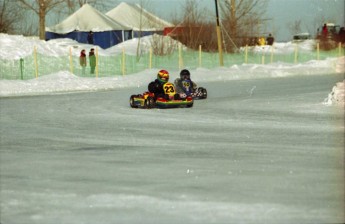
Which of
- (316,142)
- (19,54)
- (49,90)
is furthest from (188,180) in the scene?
(19,54)

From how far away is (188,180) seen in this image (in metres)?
8.66

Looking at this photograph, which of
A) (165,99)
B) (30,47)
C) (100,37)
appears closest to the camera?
(165,99)

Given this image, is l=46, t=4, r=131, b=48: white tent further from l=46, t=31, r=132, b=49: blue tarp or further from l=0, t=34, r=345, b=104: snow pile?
l=0, t=34, r=345, b=104: snow pile

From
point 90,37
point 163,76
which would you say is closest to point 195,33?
point 90,37

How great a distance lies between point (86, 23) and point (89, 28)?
27.8 inches

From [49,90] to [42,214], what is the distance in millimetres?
22304

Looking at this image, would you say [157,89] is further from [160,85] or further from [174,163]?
[174,163]

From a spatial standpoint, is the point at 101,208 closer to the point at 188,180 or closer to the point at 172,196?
the point at 172,196

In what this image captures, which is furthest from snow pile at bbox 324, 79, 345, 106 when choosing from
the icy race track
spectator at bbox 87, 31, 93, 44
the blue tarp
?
the blue tarp

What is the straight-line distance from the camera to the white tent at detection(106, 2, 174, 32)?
6931 centimetres

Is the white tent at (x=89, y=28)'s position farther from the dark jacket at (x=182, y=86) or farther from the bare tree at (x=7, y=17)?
the dark jacket at (x=182, y=86)

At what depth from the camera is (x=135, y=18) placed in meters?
74.4

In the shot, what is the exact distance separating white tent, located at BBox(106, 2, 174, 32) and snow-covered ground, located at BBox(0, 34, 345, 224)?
4933 centimetres

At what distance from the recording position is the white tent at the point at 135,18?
69312 millimetres
